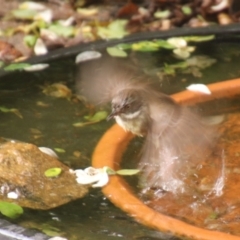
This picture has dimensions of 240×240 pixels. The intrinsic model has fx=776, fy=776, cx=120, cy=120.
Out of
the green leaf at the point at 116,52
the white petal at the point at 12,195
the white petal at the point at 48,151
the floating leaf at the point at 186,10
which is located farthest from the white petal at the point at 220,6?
the white petal at the point at 12,195

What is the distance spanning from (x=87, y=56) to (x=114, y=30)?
50.6 inches

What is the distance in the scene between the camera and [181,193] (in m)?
2.69

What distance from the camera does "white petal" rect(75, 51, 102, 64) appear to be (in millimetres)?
3893

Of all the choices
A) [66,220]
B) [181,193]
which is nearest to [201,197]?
[181,193]

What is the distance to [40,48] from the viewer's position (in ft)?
15.8

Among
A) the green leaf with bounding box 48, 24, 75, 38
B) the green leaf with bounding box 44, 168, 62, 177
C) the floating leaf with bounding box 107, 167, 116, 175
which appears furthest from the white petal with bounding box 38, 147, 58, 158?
the green leaf with bounding box 48, 24, 75, 38

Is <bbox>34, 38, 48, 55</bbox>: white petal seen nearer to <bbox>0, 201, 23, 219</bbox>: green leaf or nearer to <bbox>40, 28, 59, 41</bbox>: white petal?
<bbox>40, 28, 59, 41</bbox>: white petal

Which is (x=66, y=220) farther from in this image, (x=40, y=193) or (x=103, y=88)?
(x=103, y=88)

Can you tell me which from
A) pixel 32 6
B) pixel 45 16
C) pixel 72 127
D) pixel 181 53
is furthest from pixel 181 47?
pixel 32 6

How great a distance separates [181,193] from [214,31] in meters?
1.66

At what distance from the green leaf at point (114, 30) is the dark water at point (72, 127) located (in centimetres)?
111

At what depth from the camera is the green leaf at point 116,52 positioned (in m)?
Answer: 3.91

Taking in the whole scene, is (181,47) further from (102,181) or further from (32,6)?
(32,6)

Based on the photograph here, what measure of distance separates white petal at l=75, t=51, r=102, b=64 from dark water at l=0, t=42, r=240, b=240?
0.04 metres
